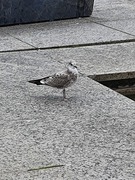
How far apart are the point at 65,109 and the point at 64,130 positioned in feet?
2.16

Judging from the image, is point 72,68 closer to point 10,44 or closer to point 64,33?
point 10,44

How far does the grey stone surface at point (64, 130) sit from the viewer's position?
476 cm

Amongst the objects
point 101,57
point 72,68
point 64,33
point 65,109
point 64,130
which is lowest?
point 64,33

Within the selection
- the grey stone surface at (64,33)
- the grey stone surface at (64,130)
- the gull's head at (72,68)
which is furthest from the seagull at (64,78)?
the grey stone surface at (64,33)

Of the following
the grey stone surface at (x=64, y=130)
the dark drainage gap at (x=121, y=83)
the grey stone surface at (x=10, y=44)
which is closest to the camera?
the grey stone surface at (x=64, y=130)

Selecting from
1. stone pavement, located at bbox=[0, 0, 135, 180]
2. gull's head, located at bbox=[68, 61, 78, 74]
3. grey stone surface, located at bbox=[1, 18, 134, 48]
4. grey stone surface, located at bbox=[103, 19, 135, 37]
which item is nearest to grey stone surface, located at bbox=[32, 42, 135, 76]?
stone pavement, located at bbox=[0, 0, 135, 180]

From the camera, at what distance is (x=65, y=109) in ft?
20.5

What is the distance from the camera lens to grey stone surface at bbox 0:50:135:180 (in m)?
4.76

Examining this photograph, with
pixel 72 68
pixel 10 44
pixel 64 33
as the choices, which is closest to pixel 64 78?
pixel 72 68

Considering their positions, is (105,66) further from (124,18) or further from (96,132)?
(124,18)

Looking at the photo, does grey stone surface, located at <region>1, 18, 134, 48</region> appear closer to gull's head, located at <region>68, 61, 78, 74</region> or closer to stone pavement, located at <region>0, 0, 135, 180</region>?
stone pavement, located at <region>0, 0, 135, 180</region>

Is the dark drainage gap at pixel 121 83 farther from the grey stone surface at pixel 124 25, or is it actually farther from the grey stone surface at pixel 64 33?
the grey stone surface at pixel 124 25

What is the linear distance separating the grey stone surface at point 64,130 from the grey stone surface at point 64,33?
65.1 inches

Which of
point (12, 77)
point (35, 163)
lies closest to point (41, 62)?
point (12, 77)
